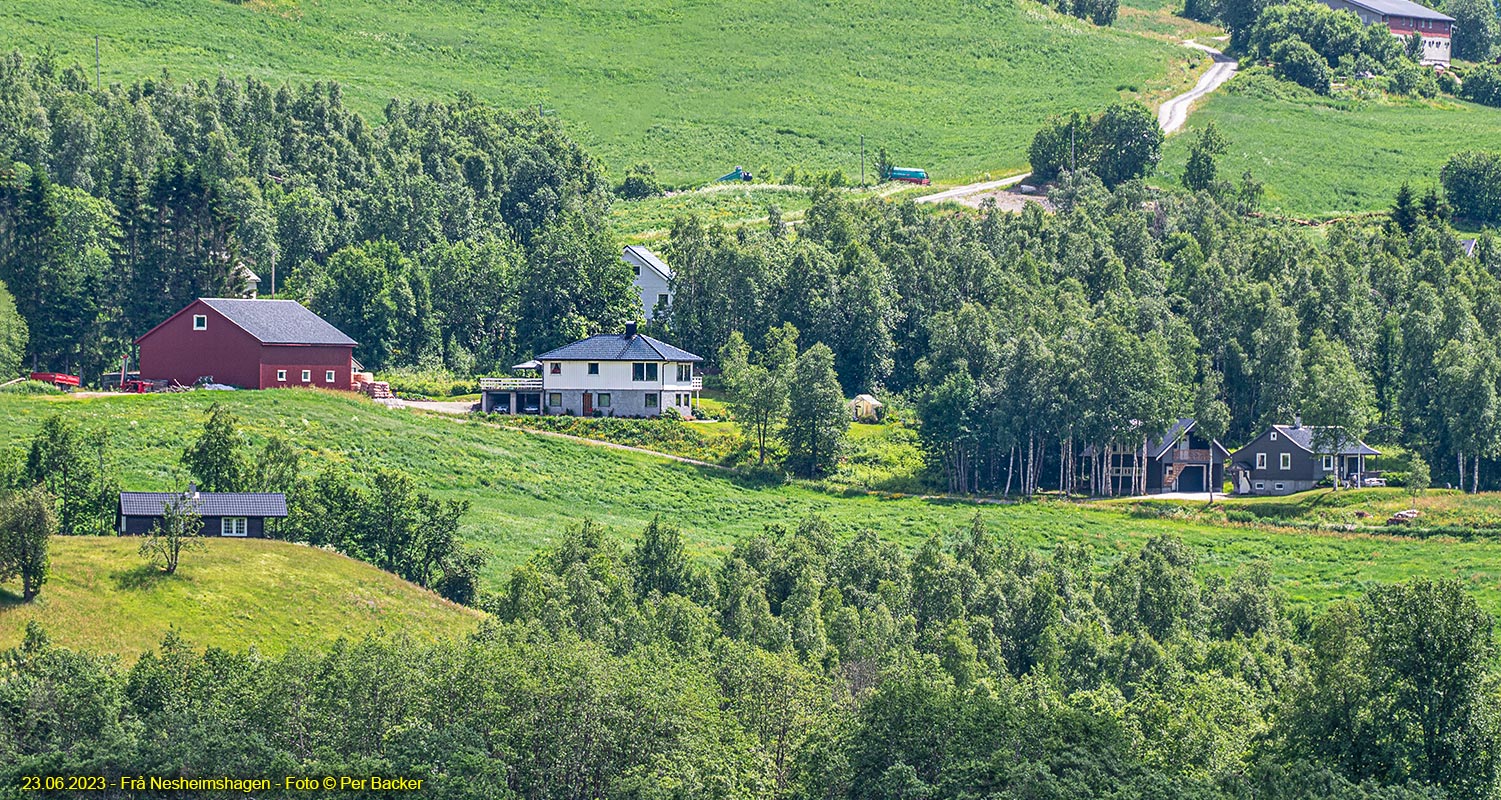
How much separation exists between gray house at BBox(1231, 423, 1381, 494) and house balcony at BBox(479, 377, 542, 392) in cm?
4320

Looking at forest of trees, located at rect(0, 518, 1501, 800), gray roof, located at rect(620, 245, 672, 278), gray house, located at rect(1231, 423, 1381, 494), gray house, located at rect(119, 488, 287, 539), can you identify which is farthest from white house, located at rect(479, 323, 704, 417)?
forest of trees, located at rect(0, 518, 1501, 800)

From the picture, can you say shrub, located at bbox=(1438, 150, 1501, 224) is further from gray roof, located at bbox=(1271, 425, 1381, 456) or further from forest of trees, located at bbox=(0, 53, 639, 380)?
forest of trees, located at bbox=(0, 53, 639, 380)

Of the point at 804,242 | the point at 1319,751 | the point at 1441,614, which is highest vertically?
the point at 804,242

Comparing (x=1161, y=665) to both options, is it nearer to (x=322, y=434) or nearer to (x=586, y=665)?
(x=586, y=665)

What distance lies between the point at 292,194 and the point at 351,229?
512cm

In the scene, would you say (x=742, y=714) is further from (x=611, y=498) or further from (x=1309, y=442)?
(x=1309, y=442)

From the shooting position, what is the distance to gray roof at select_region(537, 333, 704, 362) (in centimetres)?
13412

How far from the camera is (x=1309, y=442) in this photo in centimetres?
13138

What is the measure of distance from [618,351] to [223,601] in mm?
56479

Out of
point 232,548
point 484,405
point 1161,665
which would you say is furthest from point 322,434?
point 1161,665

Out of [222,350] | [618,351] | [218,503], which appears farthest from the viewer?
[618,351]

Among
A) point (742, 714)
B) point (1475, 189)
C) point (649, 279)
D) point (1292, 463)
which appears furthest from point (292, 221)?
point (1475, 189)

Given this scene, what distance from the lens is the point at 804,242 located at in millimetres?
155625

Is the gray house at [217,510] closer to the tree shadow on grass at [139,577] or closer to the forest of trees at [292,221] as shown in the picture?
the tree shadow on grass at [139,577]
